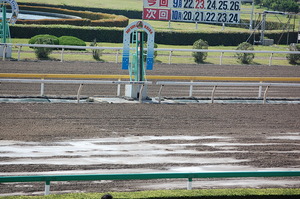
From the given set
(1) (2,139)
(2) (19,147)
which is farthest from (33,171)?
(1) (2,139)

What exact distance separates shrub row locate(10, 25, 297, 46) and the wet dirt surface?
40.8ft

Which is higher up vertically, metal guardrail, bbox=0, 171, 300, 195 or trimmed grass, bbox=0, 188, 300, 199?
metal guardrail, bbox=0, 171, 300, 195

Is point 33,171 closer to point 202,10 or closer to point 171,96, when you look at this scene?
point 171,96

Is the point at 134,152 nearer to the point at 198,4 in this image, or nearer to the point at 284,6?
the point at 198,4

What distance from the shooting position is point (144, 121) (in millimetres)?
11398

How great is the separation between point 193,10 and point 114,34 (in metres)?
4.19

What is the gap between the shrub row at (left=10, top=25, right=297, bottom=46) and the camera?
26.5 metres

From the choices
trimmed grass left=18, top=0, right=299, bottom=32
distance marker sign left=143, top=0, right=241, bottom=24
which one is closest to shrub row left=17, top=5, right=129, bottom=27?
trimmed grass left=18, top=0, right=299, bottom=32

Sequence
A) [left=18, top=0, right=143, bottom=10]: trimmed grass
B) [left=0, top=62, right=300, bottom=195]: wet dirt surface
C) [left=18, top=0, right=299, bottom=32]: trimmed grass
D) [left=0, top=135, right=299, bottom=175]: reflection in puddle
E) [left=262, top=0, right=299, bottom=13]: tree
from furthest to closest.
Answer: [left=262, top=0, right=299, bottom=13]: tree < [left=18, top=0, right=143, bottom=10]: trimmed grass < [left=18, top=0, right=299, bottom=32]: trimmed grass < [left=0, top=135, right=299, bottom=175]: reflection in puddle < [left=0, top=62, right=300, bottom=195]: wet dirt surface

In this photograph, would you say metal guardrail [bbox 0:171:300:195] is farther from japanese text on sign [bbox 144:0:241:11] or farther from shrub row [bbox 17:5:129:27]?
shrub row [bbox 17:5:129:27]

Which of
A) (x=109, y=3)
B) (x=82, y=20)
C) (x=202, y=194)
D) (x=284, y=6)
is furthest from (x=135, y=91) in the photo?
(x=109, y=3)

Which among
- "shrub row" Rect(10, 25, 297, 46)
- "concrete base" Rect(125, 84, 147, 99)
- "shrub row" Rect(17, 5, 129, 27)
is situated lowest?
"concrete base" Rect(125, 84, 147, 99)

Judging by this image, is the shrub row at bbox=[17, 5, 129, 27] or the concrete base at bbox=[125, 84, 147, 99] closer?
the concrete base at bbox=[125, 84, 147, 99]

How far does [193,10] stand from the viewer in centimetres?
2717
